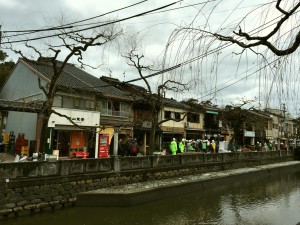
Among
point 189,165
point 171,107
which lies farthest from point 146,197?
point 171,107

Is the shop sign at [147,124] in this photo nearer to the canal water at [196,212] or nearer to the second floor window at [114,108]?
the second floor window at [114,108]

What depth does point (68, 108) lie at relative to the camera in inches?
949

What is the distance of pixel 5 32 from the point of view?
11.3 meters

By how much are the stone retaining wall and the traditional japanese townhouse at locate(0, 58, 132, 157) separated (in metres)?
5.74

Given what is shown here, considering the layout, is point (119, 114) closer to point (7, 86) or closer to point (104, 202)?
point (7, 86)

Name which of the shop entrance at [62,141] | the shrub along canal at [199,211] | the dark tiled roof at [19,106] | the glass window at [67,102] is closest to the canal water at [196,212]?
the shrub along canal at [199,211]

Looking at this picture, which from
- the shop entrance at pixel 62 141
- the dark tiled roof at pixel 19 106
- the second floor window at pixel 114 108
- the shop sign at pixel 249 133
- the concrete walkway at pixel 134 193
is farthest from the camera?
the shop sign at pixel 249 133

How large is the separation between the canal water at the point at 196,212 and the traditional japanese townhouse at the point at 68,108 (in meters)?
9.36

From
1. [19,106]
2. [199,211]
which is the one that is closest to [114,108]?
[19,106]

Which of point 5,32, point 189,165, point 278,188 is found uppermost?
point 5,32

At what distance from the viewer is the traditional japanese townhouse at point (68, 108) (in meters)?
23.5

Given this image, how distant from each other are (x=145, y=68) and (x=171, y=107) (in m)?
13.3

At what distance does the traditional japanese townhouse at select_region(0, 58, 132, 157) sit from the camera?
23.5 meters

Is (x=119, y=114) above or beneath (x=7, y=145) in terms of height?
above
